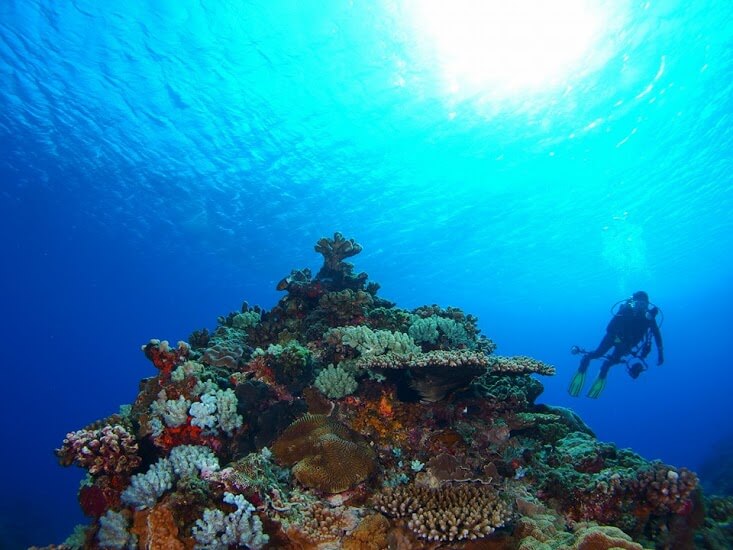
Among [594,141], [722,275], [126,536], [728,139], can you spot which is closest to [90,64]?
[126,536]

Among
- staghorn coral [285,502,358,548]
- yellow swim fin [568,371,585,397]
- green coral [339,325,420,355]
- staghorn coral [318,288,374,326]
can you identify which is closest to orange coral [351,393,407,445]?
green coral [339,325,420,355]

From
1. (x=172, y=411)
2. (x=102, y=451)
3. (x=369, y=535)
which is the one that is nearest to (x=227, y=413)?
(x=172, y=411)

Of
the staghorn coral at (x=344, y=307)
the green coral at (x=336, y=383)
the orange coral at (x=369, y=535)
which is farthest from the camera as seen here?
the staghorn coral at (x=344, y=307)

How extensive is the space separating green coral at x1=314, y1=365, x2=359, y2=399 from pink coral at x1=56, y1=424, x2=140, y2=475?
301cm

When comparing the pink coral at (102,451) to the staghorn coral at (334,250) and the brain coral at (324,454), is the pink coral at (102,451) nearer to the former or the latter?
the brain coral at (324,454)

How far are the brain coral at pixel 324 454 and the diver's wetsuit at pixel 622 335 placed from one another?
Result: 15.0 metres

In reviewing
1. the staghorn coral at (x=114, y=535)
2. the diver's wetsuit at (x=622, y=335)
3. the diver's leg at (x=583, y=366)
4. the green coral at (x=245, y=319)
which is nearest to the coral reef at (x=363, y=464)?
the staghorn coral at (x=114, y=535)

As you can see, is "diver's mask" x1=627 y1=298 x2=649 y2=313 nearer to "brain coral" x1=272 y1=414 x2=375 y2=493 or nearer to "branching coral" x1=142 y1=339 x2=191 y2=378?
"brain coral" x1=272 y1=414 x2=375 y2=493

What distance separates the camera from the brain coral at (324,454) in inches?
208

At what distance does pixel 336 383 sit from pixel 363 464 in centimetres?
168

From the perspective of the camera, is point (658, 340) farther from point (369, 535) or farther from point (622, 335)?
point (369, 535)

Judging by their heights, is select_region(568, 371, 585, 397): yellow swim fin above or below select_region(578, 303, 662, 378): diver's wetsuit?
below

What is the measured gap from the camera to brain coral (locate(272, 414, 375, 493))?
17.4 ft

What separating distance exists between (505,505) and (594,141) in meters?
30.0
